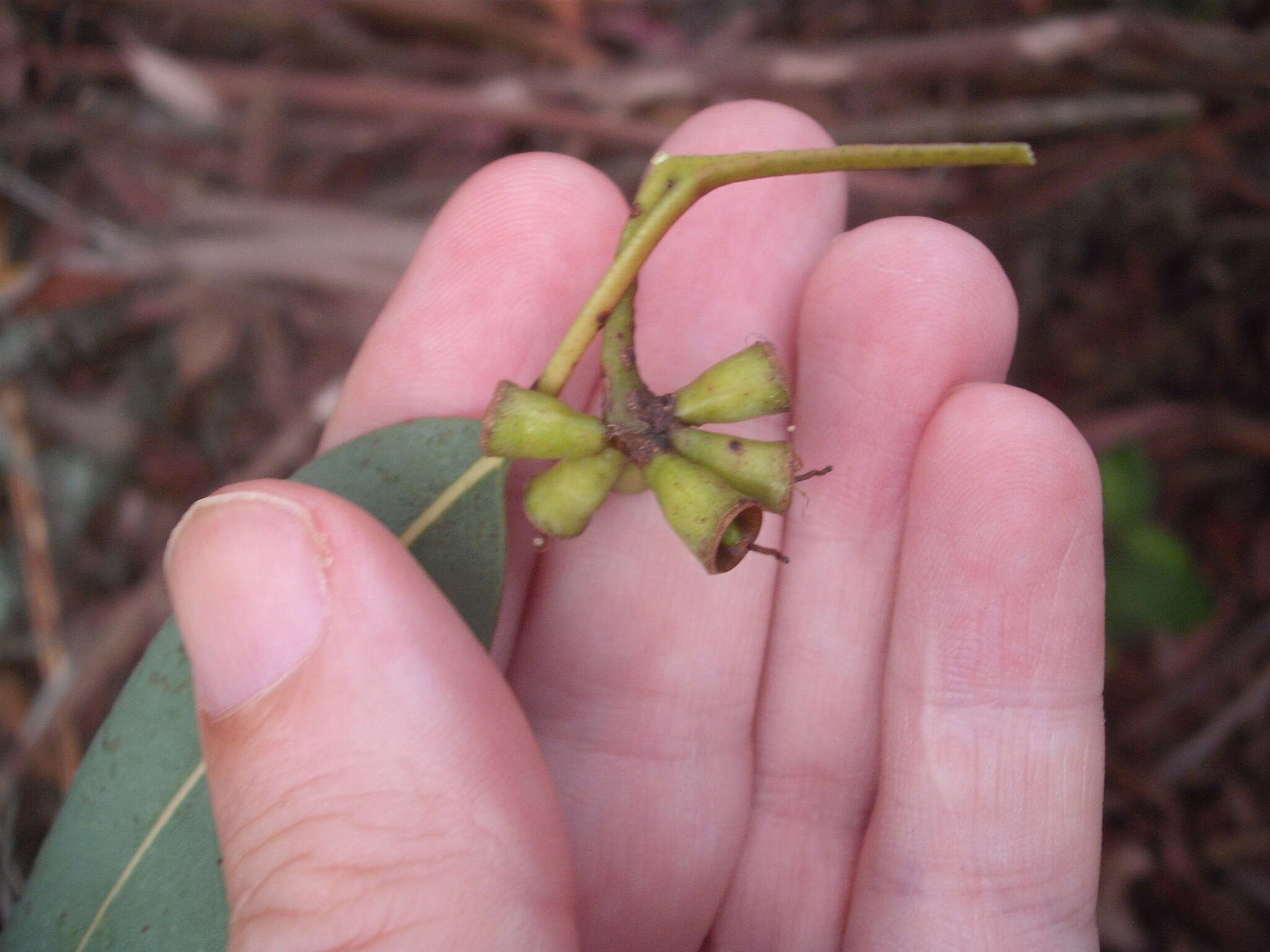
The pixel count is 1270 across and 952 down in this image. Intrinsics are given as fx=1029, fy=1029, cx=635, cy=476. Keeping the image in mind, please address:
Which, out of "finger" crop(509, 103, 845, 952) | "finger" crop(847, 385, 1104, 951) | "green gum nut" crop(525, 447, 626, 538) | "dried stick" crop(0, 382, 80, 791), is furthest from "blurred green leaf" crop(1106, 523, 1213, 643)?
"dried stick" crop(0, 382, 80, 791)

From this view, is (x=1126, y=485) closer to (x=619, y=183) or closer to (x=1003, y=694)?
(x=1003, y=694)

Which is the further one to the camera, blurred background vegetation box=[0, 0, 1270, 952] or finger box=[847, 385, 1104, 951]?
blurred background vegetation box=[0, 0, 1270, 952]

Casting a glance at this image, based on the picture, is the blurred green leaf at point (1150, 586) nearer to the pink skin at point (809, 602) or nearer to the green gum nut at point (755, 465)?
the pink skin at point (809, 602)

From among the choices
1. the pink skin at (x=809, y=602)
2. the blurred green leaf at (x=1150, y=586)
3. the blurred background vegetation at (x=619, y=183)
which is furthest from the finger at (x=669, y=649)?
the blurred green leaf at (x=1150, y=586)

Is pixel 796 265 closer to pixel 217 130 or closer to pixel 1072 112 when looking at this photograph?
pixel 1072 112

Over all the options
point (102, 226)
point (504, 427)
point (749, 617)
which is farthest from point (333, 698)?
point (102, 226)

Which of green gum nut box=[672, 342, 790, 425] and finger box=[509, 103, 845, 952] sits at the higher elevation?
green gum nut box=[672, 342, 790, 425]

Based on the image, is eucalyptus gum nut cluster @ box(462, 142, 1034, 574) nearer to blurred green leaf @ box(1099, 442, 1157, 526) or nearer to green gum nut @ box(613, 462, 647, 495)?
green gum nut @ box(613, 462, 647, 495)
